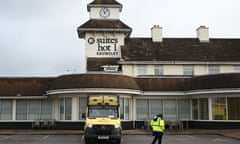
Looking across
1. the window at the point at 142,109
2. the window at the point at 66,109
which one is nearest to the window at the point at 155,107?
the window at the point at 142,109

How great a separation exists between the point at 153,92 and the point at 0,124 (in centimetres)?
1272

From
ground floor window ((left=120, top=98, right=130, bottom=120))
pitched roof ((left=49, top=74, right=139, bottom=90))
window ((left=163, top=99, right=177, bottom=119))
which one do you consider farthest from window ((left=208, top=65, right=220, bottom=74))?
pitched roof ((left=49, top=74, right=139, bottom=90))

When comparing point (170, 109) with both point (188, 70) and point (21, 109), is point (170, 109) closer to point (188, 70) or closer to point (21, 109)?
point (188, 70)

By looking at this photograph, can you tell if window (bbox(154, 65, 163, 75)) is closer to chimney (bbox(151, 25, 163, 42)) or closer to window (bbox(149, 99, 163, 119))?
chimney (bbox(151, 25, 163, 42))

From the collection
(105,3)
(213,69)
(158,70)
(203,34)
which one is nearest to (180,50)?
(158,70)

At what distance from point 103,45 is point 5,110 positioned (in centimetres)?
1245

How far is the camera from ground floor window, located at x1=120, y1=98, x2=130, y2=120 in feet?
99.1

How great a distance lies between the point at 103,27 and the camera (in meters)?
39.8

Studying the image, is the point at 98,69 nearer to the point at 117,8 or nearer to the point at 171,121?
the point at 117,8

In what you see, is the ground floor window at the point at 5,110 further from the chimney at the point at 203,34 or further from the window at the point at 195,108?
the chimney at the point at 203,34

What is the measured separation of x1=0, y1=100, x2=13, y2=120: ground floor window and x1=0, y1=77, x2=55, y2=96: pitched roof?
3.23 feet

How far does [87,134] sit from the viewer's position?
764 inches

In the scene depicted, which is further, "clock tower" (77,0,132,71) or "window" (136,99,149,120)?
"clock tower" (77,0,132,71)

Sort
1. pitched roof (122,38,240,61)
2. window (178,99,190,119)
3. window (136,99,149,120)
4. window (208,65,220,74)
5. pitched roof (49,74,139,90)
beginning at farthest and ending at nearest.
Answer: pitched roof (122,38,240,61), window (208,65,220,74), window (178,99,190,119), window (136,99,149,120), pitched roof (49,74,139,90)
